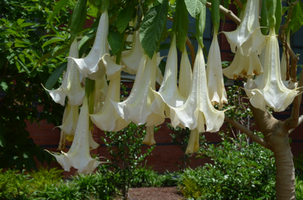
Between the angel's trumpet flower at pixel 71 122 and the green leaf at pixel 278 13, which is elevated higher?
the green leaf at pixel 278 13

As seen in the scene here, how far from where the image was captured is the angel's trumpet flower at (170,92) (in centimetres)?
56

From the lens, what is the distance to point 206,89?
569 millimetres

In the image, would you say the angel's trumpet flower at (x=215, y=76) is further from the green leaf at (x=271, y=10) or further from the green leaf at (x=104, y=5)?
the green leaf at (x=104, y=5)

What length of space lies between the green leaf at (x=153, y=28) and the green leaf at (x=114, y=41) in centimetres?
6

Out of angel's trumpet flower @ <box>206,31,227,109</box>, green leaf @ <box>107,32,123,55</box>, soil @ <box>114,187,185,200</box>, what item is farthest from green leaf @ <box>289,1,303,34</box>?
soil @ <box>114,187,185,200</box>

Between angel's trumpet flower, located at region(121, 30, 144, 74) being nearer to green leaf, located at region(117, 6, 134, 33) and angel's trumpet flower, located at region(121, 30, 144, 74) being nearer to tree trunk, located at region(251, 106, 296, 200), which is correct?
green leaf, located at region(117, 6, 134, 33)

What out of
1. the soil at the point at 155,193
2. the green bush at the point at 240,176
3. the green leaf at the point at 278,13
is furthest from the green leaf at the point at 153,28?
the soil at the point at 155,193

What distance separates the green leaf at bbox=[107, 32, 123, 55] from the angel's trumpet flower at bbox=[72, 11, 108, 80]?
12 millimetres

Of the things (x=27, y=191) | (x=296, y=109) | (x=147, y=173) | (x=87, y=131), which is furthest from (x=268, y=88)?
(x=147, y=173)

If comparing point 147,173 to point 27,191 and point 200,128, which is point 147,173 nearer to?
point 27,191

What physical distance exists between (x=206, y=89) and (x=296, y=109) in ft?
3.98

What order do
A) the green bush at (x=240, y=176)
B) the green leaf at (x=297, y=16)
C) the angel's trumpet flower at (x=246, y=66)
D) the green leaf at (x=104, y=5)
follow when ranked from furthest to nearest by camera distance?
1. the green bush at (x=240, y=176)
2. the green leaf at (x=297, y=16)
3. the angel's trumpet flower at (x=246, y=66)
4. the green leaf at (x=104, y=5)

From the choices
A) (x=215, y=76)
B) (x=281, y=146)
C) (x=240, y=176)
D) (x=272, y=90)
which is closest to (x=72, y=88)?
(x=215, y=76)

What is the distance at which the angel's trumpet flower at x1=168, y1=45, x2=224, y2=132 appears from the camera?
0.53 meters
